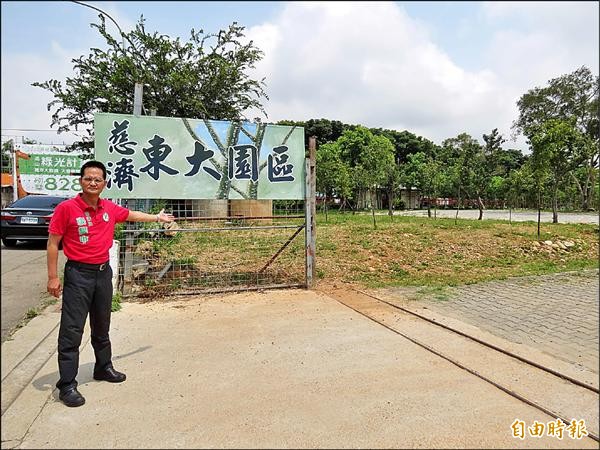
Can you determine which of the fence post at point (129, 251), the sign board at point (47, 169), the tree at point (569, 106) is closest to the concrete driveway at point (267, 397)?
the fence post at point (129, 251)

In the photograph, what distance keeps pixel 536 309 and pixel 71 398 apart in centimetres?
453

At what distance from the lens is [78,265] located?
2.77m

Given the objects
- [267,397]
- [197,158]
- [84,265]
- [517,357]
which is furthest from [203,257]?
[517,357]

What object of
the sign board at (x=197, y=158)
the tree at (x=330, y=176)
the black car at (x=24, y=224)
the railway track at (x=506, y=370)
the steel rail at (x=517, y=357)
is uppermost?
the tree at (x=330, y=176)

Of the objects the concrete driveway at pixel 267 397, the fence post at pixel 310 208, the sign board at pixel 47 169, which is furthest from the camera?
the sign board at pixel 47 169

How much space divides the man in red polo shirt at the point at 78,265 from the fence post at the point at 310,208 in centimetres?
314

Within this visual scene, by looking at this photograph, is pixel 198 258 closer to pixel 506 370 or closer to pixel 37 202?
pixel 506 370

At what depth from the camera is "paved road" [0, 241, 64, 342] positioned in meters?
4.57

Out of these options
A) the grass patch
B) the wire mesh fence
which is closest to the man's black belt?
the wire mesh fence

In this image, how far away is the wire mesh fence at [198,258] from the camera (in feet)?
17.9

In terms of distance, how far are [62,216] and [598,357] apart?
3859 mm

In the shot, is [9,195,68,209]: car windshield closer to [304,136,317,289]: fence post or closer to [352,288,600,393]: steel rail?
[304,136,317,289]: fence post

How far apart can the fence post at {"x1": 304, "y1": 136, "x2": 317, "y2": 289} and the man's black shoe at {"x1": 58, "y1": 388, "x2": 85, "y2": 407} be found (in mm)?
3489

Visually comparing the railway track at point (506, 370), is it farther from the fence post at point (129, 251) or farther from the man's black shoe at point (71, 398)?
the fence post at point (129, 251)
